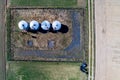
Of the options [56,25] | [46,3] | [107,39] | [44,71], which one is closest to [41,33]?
[56,25]

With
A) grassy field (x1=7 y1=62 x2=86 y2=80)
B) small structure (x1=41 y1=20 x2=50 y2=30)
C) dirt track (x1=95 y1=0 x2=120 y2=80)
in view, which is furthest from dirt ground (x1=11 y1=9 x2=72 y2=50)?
dirt track (x1=95 y1=0 x2=120 y2=80)

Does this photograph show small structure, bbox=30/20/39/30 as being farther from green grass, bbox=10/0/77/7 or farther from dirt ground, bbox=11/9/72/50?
green grass, bbox=10/0/77/7

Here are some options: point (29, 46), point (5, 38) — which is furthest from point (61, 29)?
point (5, 38)

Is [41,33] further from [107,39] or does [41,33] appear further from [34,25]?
[107,39]

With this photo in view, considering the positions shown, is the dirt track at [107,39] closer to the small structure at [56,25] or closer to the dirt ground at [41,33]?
the dirt ground at [41,33]

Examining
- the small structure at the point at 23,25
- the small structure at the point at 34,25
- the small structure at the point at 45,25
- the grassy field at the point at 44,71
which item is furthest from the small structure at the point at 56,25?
the grassy field at the point at 44,71

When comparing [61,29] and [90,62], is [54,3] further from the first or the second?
[90,62]
